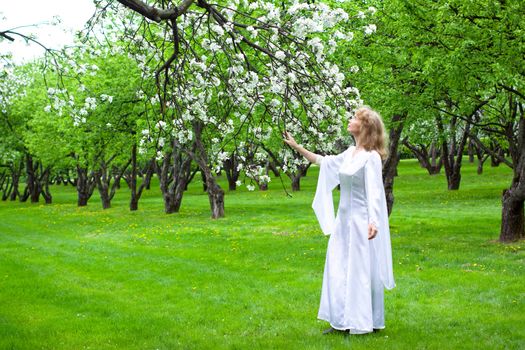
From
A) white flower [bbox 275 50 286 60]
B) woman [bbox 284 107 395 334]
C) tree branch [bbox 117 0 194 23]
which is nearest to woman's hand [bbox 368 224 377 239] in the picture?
woman [bbox 284 107 395 334]

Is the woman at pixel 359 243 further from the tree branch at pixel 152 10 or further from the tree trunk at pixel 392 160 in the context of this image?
the tree trunk at pixel 392 160

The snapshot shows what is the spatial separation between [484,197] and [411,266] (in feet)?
61.9

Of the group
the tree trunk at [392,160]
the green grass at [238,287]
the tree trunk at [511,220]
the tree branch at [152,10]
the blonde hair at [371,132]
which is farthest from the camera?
the tree trunk at [392,160]

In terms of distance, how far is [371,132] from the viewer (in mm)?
7383

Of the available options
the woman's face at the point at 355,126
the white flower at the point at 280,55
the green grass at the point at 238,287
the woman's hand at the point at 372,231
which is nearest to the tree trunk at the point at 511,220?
the green grass at the point at 238,287

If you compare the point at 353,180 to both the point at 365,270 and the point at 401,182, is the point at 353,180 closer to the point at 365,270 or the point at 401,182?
the point at 365,270

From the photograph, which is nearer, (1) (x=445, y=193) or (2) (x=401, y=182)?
(1) (x=445, y=193)

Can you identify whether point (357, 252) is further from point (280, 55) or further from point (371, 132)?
point (280, 55)

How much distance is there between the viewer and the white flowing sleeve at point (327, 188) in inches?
301

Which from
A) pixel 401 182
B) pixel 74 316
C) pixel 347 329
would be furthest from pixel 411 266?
pixel 401 182

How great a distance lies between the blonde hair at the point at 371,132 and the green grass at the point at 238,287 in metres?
2.18

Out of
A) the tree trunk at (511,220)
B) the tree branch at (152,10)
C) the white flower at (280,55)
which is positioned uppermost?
the tree branch at (152,10)

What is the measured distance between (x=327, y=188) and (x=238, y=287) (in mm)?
4264

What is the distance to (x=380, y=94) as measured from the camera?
675 inches
